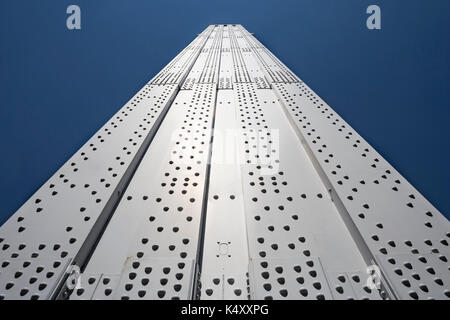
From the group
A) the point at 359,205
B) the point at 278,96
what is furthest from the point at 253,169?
the point at 278,96

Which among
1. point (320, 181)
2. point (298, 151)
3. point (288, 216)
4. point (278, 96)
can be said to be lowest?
point (288, 216)

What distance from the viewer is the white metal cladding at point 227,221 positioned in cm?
92

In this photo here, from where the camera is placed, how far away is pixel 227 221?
125cm

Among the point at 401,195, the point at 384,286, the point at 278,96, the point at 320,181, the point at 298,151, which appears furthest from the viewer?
the point at 278,96

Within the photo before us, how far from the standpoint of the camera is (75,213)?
45.7 inches

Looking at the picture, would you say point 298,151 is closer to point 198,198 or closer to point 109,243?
point 198,198

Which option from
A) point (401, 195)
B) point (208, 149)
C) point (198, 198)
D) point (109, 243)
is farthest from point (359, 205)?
point (109, 243)

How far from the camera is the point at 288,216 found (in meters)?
1.20

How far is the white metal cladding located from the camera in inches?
36.1

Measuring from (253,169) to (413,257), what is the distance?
84cm

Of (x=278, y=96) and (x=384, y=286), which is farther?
(x=278, y=96)
